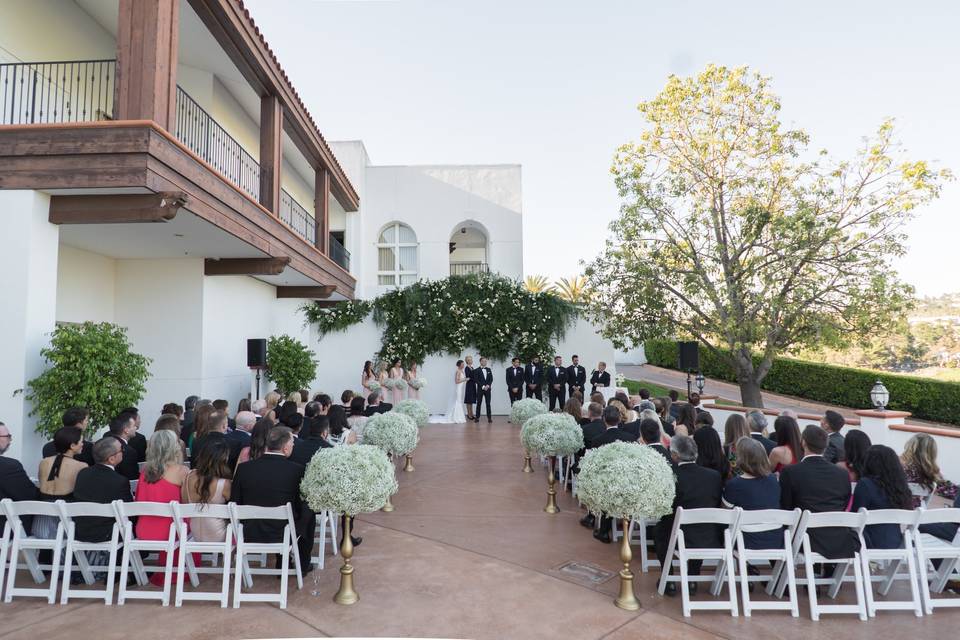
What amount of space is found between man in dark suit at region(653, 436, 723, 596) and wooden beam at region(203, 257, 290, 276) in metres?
8.60

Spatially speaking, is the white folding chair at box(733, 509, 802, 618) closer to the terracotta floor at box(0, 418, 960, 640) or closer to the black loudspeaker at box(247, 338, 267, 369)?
the terracotta floor at box(0, 418, 960, 640)

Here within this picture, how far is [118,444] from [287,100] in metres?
8.58

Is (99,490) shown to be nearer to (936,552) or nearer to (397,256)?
(936,552)

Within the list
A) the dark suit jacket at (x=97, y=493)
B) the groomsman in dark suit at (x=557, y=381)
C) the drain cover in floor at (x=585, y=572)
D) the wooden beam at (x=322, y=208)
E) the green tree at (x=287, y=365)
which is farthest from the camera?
the groomsman in dark suit at (x=557, y=381)

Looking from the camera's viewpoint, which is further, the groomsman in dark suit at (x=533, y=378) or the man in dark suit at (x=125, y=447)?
the groomsman in dark suit at (x=533, y=378)

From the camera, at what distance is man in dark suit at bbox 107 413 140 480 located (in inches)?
199

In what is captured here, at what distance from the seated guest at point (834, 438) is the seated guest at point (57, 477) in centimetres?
689

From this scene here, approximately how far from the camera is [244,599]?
12.7 feet

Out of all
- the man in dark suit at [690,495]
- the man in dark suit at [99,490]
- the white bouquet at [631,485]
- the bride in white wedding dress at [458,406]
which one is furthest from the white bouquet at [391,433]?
the bride in white wedding dress at [458,406]

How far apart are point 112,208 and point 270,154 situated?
3.98 metres

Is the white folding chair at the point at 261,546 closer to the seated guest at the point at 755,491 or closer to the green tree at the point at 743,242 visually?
the seated guest at the point at 755,491

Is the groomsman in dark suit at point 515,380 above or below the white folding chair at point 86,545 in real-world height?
above

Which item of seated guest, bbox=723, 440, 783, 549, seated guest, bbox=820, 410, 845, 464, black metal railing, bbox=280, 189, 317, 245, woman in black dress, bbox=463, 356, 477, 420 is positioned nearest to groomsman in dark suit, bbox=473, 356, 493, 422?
woman in black dress, bbox=463, 356, 477, 420

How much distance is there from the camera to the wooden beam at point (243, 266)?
34.3ft
